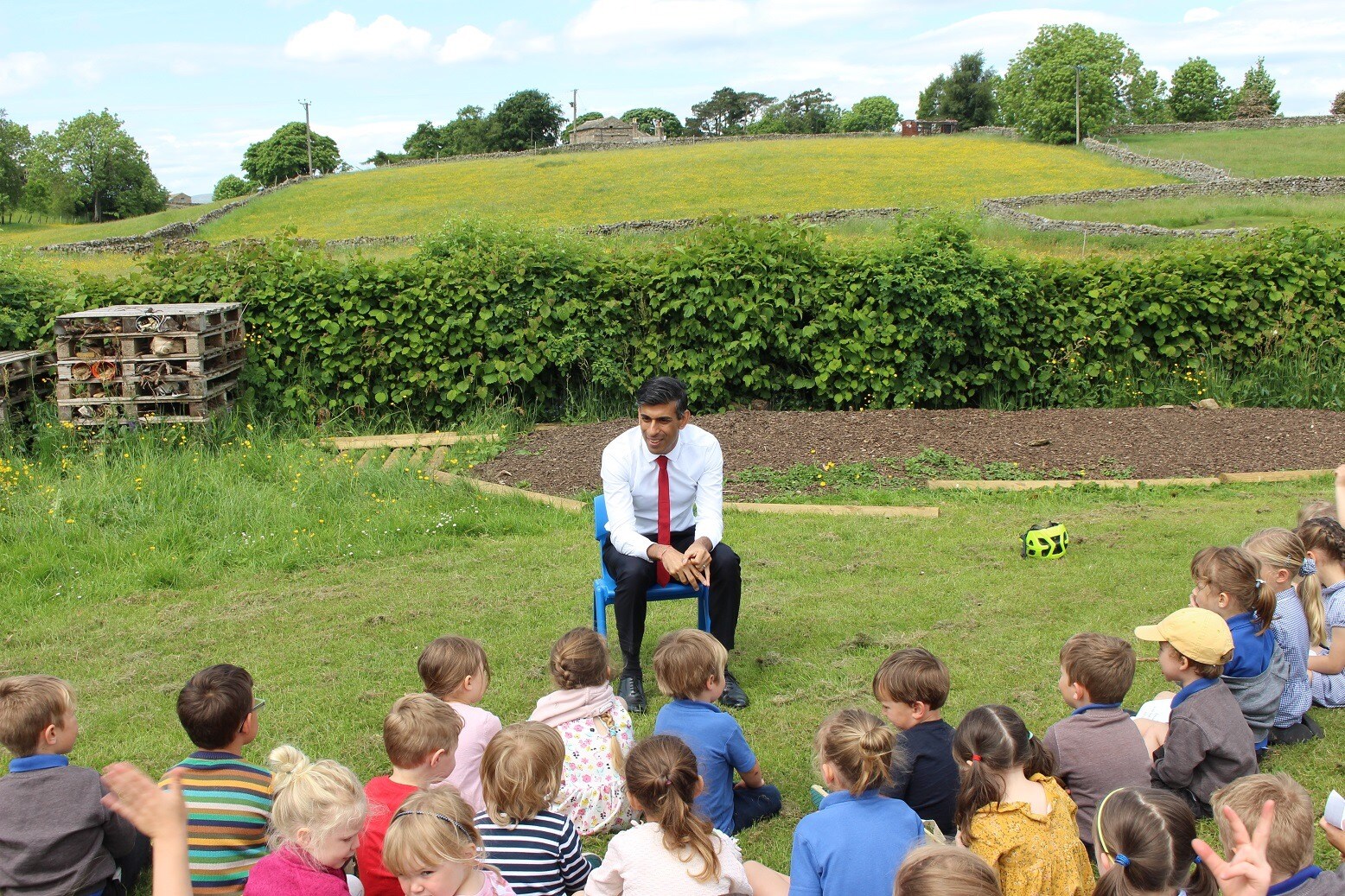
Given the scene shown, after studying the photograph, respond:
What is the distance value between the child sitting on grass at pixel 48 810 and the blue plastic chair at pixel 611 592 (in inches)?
95.0

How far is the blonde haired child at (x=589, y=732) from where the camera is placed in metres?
3.71

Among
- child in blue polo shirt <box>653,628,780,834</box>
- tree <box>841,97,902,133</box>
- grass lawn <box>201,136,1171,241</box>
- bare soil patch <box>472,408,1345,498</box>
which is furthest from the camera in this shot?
tree <box>841,97,902,133</box>

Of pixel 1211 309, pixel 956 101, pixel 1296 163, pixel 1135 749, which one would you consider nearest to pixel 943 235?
pixel 1211 309

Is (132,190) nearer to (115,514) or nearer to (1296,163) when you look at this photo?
(1296,163)

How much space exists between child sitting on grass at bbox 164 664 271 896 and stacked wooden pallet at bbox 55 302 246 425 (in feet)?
21.2

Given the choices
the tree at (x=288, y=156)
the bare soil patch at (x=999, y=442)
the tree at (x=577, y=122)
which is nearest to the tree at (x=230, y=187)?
the tree at (x=288, y=156)

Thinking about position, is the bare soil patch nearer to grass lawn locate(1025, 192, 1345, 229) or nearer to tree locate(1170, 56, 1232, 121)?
grass lawn locate(1025, 192, 1345, 229)

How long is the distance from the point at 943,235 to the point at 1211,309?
2.94 metres

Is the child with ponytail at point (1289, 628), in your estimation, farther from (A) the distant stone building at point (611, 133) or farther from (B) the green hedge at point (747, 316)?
(A) the distant stone building at point (611, 133)

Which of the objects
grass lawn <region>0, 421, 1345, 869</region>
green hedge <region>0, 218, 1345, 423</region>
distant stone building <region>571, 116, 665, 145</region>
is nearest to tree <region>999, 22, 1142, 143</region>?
distant stone building <region>571, 116, 665, 145</region>

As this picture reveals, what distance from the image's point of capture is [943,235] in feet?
35.0

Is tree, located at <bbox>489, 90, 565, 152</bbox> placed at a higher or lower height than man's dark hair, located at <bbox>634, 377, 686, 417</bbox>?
higher

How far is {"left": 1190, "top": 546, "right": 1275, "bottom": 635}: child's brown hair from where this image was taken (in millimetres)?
3805

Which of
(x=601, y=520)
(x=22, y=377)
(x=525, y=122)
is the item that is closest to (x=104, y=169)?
(x=525, y=122)
